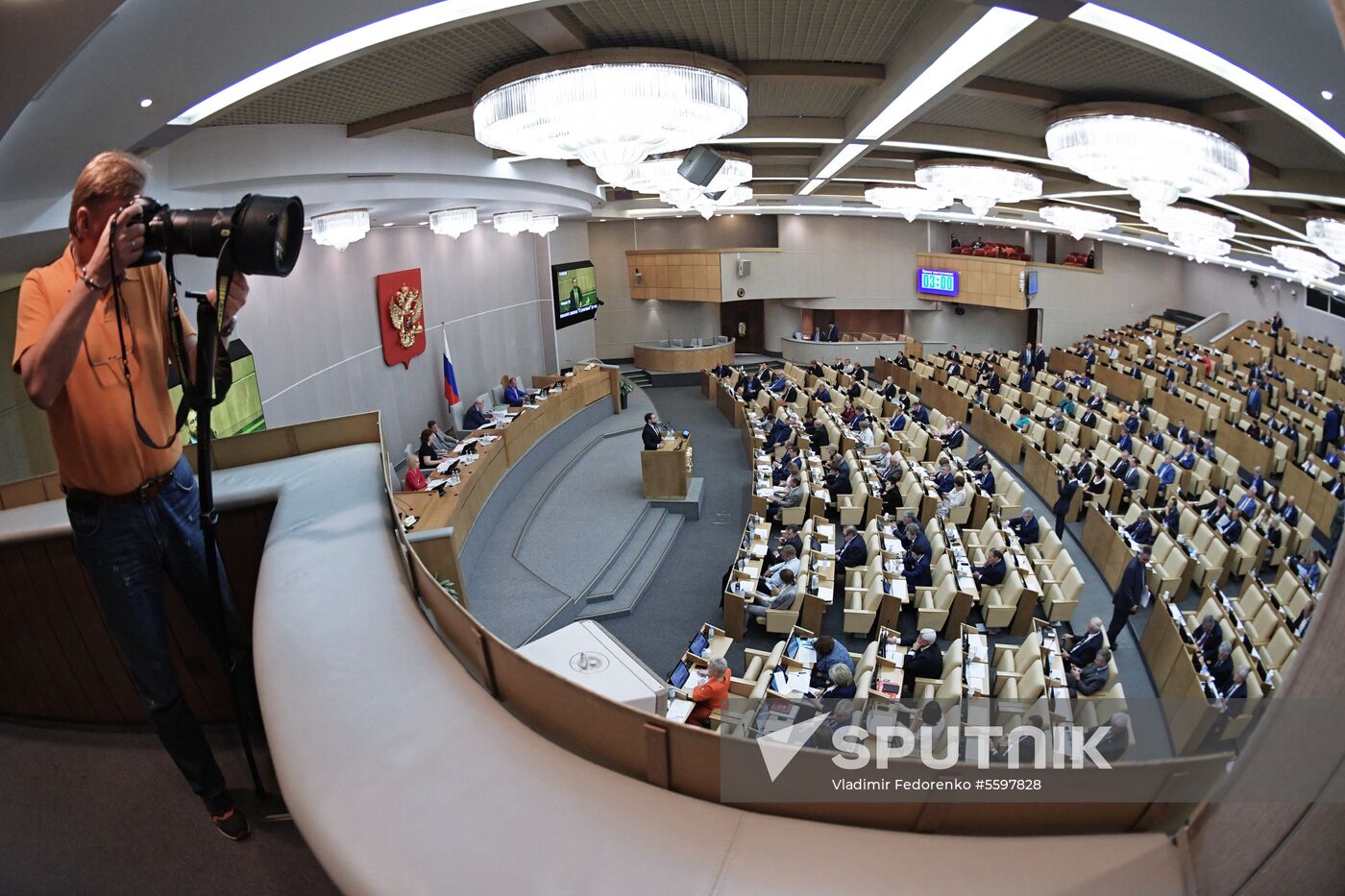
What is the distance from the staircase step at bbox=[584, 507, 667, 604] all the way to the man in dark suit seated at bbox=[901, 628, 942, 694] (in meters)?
3.49

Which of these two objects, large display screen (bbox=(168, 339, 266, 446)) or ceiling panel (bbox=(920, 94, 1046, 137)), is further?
large display screen (bbox=(168, 339, 266, 446))

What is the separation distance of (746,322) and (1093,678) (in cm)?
2044

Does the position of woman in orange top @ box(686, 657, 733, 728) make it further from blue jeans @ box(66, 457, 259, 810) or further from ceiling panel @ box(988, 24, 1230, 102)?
ceiling panel @ box(988, 24, 1230, 102)

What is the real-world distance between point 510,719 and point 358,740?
0.36 metres

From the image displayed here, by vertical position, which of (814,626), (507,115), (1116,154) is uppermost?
(507,115)

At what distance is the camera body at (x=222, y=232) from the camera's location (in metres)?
1.82

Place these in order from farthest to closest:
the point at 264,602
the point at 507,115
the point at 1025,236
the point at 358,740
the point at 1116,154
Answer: the point at 1025,236 → the point at 1116,154 → the point at 507,115 → the point at 264,602 → the point at 358,740

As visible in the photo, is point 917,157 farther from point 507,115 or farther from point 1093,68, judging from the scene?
point 507,115

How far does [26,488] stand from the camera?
136 inches

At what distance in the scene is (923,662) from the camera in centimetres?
670

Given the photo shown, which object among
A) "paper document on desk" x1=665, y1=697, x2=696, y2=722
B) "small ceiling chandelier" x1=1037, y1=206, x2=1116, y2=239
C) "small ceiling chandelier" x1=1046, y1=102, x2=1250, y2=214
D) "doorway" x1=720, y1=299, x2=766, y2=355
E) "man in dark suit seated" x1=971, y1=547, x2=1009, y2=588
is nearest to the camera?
"small ceiling chandelier" x1=1046, y1=102, x2=1250, y2=214

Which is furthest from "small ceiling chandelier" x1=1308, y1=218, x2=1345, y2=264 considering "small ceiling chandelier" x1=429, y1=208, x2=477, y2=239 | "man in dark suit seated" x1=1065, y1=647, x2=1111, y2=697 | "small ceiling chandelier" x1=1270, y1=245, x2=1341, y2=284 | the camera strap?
"small ceiling chandelier" x1=429, y1=208, x2=477, y2=239

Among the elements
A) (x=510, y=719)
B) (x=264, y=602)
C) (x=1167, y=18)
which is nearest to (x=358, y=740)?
(x=510, y=719)

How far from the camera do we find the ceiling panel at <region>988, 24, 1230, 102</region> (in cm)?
392
